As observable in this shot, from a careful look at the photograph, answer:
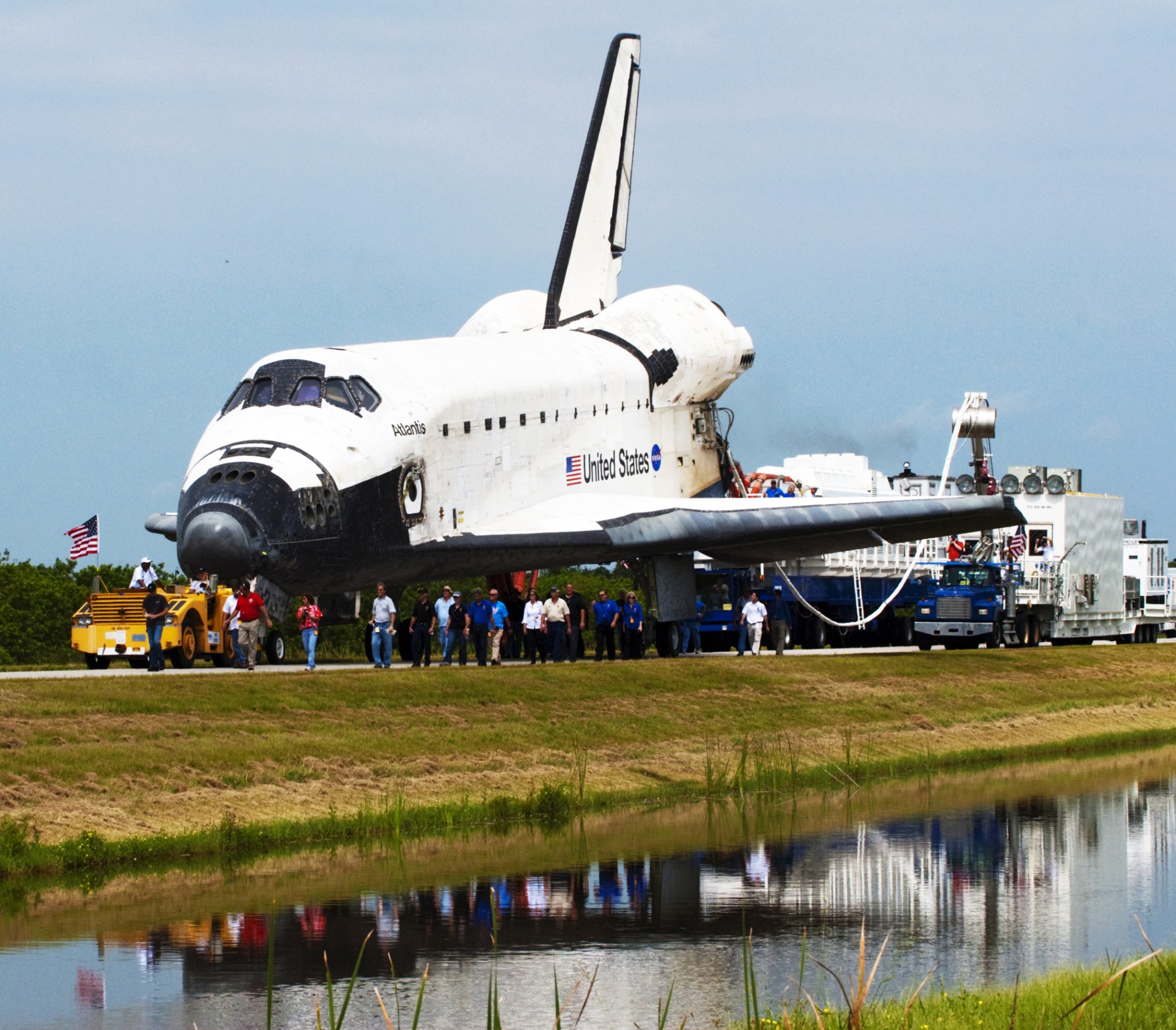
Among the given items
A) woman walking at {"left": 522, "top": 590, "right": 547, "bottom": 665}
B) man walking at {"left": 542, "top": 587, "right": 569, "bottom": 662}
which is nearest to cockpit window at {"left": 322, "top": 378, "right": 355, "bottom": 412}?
man walking at {"left": 542, "top": 587, "right": 569, "bottom": 662}

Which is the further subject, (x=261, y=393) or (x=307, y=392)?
(x=261, y=393)

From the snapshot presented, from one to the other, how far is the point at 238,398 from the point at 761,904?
35.2 feet

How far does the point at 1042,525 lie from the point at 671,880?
2305 cm

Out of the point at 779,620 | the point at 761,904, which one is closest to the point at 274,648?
the point at 779,620

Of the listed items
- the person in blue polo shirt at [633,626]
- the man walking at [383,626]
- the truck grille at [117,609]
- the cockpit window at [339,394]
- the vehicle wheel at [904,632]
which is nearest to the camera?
the cockpit window at [339,394]

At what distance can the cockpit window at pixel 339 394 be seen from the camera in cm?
1891

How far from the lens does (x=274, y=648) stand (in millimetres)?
23844

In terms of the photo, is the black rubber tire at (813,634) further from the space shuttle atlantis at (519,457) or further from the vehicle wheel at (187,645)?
the vehicle wheel at (187,645)

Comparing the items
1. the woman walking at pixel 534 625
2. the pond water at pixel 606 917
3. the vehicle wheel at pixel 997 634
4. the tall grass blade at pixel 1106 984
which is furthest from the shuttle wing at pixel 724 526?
→ the tall grass blade at pixel 1106 984

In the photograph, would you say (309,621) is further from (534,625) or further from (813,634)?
(813,634)

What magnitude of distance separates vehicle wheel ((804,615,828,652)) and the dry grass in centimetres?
675

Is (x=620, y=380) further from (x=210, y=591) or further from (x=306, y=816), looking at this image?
(x=306, y=816)

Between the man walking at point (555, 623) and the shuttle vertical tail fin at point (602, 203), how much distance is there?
7240mm

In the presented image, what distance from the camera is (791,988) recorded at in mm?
8242
